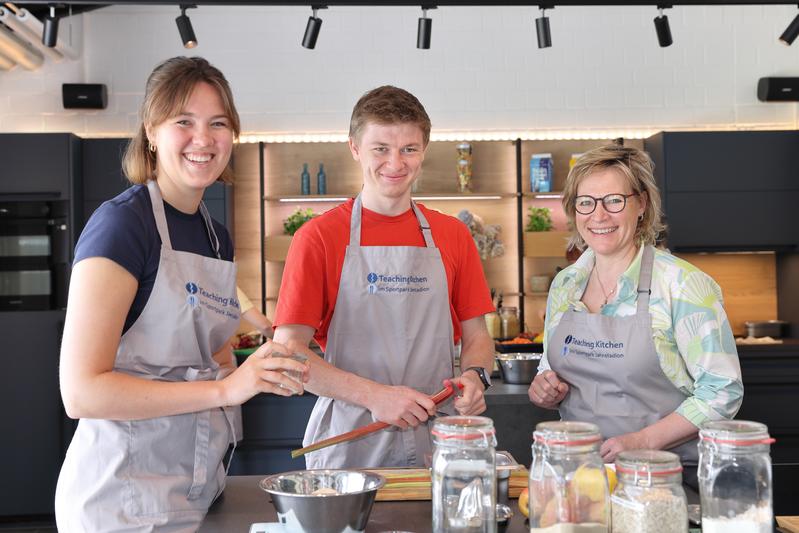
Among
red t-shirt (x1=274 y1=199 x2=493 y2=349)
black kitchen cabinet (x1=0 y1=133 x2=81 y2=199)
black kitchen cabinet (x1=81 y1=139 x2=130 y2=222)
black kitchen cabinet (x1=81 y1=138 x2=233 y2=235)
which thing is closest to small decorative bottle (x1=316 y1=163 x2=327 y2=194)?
black kitchen cabinet (x1=81 y1=138 x2=233 y2=235)

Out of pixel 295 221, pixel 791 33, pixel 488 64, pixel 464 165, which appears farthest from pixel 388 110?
pixel 488 64

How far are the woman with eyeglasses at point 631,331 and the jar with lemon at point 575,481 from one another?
0.83 meters

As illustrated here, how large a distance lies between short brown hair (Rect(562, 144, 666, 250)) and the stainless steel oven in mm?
4250

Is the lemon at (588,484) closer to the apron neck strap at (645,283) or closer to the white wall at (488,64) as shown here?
the apron neck strap at (645,283)

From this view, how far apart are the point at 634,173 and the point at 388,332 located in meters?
0.82

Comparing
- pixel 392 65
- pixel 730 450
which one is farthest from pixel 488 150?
pixel 730 450

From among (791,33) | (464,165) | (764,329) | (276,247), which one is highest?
(791,33)

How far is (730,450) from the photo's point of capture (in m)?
1.17

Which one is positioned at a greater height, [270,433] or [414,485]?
[414,485]

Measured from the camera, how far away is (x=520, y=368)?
3.84 m

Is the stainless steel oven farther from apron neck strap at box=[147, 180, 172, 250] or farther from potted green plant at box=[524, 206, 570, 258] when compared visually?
apron neck strap at box=[147, 180, 172, 250]

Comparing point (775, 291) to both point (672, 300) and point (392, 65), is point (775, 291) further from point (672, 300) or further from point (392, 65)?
point (672, 300)

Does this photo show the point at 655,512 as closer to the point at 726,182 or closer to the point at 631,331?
the point at 631,331

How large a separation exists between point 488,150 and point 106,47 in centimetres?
301
